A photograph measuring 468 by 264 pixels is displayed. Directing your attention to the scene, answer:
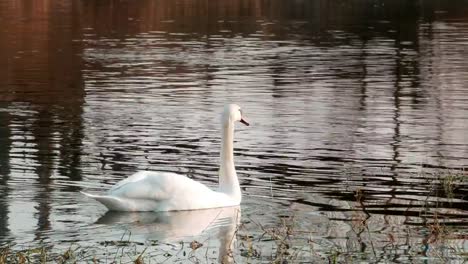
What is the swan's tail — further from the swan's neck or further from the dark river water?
the swan's neck

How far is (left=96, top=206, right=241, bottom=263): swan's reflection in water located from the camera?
35.8 ft

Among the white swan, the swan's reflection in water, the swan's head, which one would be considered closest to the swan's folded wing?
the white swan

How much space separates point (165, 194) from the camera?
11945mm

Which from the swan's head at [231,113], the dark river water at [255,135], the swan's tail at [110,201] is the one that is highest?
the swan's head at [231,113]

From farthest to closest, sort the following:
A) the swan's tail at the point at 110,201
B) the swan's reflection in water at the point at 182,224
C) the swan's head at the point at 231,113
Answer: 1. the swan's head at the point at 231,113
2. the swan's tail at the point at 110,201
3. the swan's reflection in water at the point at 182,224

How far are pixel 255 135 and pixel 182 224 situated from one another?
6528 mm

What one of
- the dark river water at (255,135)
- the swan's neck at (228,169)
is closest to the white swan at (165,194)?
the swan's neck at (228,169)

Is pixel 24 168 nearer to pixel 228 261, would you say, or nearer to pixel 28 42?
pixel 228 261

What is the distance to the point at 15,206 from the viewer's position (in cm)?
1215

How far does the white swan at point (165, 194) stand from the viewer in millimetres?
11750

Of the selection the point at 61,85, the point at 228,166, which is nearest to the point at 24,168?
the point at 228,166

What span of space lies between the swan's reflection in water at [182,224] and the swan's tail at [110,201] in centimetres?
7

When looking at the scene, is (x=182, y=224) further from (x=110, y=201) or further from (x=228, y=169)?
(x=228, y=169)

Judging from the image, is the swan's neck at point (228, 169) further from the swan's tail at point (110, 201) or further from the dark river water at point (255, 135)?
the swan's tail at point (110, 201)
